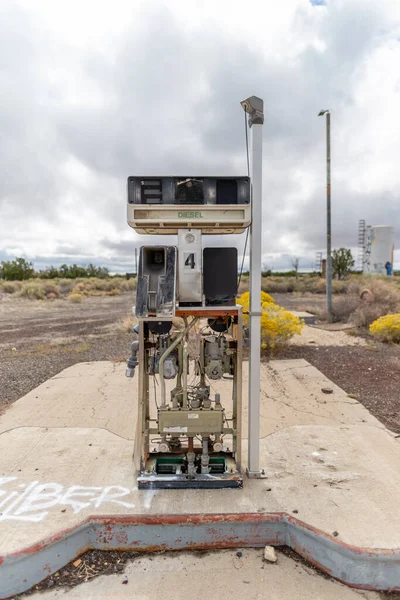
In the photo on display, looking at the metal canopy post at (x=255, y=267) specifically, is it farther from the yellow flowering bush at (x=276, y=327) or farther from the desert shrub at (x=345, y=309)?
the desert shrub at (x=345, y=309)

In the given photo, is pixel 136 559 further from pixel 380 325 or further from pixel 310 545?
pixel 380 325

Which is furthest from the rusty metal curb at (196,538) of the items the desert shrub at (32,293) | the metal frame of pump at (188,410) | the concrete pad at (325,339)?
the desert shrub at (32,293)

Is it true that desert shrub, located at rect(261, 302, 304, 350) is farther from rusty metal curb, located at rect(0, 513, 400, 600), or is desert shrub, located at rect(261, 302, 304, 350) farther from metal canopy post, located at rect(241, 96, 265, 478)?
rusty metal curb, located at rect(0, 513, 400, 600)

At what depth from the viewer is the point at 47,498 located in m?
3.41

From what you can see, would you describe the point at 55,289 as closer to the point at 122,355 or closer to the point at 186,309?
the point at 122,355

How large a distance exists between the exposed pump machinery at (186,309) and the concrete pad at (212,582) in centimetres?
67

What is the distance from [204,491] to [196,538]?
1.45ft

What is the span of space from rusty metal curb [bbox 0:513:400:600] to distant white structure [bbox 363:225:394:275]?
32.3m

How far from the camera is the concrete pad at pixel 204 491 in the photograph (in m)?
3.05

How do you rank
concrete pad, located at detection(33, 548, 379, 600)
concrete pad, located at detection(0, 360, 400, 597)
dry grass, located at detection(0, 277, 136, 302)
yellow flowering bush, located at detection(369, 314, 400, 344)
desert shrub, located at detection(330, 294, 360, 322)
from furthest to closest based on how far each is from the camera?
dry grass, located at detection(0, 277, 136, 302)
desert shrub, located at detection(330, 294, 360, 322)
yellow flowering bush, located at detection(369, 314, 400, 344)
concrete pad, located at detection(0, 360, 400, 597)
concrete pad, located at detection(33, 548, 379, 600)

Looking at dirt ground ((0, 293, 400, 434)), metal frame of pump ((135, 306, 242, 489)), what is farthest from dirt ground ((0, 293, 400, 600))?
metal frame of pump ((135, 306, 242, 489))

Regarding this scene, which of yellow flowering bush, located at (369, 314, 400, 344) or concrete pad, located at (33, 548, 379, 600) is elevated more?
yellow flowering bush, located at (369, 314, 400, 344)

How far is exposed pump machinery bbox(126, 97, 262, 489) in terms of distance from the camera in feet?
10.9

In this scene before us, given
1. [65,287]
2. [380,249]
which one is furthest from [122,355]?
[65,287]
